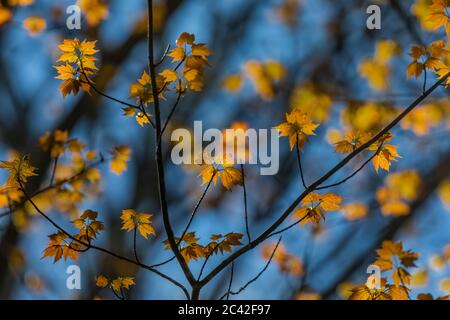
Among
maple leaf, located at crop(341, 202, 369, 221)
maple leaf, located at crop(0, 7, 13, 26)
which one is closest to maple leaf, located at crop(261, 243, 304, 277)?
maple leaf, located at crop(341, 202, 369, 221)

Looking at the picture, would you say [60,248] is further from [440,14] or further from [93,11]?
[93,11]

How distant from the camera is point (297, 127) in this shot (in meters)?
2.71

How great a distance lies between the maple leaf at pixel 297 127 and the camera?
2695mm

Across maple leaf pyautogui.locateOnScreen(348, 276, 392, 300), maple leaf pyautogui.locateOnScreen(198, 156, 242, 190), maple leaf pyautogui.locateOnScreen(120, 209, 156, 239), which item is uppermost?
maple leaf pyautogui.locateOnScreen(198, 156, 242, 190)

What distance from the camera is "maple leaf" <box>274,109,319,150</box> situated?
2.70 m

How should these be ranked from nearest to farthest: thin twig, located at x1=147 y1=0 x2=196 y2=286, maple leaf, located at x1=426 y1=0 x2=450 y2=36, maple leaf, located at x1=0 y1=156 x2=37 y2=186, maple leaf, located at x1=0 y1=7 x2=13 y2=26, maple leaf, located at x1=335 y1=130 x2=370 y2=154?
thin twig, located at x1=147 y1=0 x2=196 y2=286 → maple leaf, located at x1=0 y1=156 x2=37 y2=186 → maple leaf, located at x1=335 y1=130 x2=370 y2=154 → maple leaf, located at x1=426 y1=0 x2=450 y2=36 → maple leaf, located at x1=0 y1=7 x2=13 y2=26

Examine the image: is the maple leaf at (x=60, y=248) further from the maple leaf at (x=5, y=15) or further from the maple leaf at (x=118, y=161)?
the maple leaf at (x=5, y=15)

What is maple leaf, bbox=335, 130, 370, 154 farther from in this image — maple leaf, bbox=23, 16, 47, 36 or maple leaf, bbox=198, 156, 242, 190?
maple leaf, bbox=23, 16, 47, 36

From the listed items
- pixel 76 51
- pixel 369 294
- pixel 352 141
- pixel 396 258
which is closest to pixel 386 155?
pixel 352 141

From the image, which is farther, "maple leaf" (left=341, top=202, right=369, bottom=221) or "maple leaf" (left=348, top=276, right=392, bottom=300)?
"maple leaf" (left=341, top=202, right=369, bottom=221)

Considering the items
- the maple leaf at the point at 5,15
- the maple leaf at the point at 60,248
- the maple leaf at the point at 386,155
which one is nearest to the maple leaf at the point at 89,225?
A: the maple leaf at the point at 60,248

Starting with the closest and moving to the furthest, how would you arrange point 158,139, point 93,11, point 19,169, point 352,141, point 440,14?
1. point 158,139
2. point 19,169
3. point 352,141
4. point 440,14
5. point 93,11

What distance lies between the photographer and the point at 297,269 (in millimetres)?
5859
